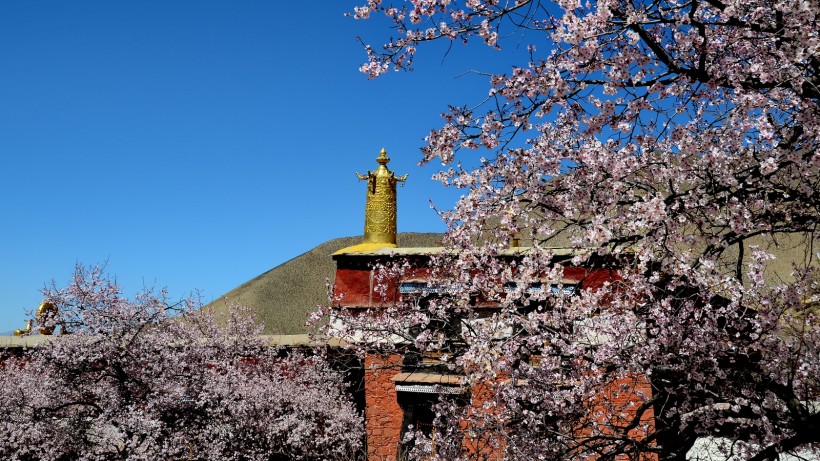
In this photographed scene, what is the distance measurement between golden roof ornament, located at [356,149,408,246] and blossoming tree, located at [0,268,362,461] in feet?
23.1

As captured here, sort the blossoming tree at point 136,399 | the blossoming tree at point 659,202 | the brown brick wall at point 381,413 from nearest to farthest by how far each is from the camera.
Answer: the blossoming tree at point 659,202
the blossoming tree at point 136,399
the brown brick wall at point 381,413

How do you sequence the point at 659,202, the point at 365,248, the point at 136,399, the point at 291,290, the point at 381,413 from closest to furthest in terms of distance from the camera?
the point at 659,202 → the point at 136,399 → the point at 381,413 → the point at 365,248 → the point at 291,290

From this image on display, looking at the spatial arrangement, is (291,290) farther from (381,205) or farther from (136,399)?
(136,399)

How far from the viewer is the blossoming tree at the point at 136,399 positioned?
12977 millimetres

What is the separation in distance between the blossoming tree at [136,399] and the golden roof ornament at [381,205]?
7037mm

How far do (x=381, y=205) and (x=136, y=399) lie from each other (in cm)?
1022

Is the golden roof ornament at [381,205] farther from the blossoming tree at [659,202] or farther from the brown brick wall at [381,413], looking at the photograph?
the blossoming tree at [659,202]

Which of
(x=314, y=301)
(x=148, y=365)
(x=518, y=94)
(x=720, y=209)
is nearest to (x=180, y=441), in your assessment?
(x=148, y=365)

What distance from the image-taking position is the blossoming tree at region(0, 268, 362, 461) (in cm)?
1298

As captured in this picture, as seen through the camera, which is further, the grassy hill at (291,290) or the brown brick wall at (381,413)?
the grassy hill at (291,290)

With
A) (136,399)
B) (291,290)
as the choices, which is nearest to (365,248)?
(136,399)

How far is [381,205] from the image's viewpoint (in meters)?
21.5

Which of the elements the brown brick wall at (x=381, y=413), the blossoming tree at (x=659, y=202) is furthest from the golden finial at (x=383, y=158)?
the blossoming tree at (x=659, y=202)

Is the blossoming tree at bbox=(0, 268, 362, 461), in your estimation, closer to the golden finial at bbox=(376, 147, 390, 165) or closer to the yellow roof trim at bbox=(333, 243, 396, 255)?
the yellow roof trim at bbox=(333, 243, 396, 255)
